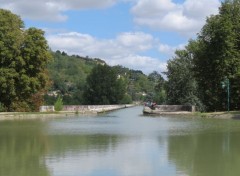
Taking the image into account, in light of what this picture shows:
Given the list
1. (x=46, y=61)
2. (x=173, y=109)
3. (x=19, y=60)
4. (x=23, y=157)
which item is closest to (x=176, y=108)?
(x=173, y=109)

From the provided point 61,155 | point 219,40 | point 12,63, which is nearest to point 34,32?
point 12,63

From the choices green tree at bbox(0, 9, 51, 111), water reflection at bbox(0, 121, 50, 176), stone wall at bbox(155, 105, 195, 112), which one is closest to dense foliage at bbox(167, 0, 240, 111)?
A: stone wall at bbox(155, 105, 195, 112)

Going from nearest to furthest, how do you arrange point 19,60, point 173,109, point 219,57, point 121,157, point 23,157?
1. point 121,157
2. point 23,157
3. point 19,60
4. point 219,57
5. point 173,109

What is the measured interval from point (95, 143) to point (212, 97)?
132 feet

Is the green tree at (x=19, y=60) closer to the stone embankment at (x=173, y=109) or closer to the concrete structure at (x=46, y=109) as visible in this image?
the concrete structure at (x=46, y=109)

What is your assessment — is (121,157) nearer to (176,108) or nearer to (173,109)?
(176,108)

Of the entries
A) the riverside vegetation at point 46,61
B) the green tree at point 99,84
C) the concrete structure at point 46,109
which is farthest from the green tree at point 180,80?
the green tree at point 99,84

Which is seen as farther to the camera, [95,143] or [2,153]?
[95,143]

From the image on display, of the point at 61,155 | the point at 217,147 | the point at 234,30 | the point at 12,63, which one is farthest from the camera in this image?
the point at 234,30

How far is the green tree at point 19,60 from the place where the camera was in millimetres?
51531

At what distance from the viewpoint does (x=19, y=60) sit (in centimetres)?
5188

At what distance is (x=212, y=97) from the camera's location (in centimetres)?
5812

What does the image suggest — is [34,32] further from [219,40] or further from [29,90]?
[219,40]

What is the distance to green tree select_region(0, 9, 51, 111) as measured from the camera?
51.5 m
